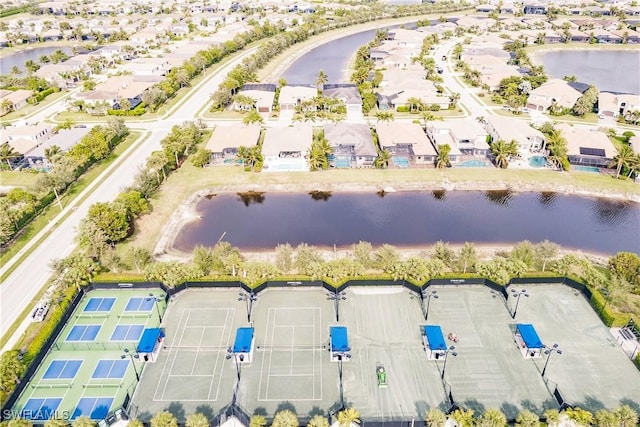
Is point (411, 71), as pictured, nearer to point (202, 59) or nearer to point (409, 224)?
point (202, 59)

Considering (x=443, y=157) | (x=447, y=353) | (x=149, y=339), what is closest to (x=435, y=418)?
(x=447, y=353)

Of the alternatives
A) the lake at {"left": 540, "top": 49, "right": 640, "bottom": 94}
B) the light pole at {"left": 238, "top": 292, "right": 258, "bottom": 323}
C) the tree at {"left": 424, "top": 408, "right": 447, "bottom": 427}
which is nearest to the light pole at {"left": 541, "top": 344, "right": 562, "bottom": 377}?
the tree at {"left": 424, "top": 408, "right": 447, "bottom": 427}

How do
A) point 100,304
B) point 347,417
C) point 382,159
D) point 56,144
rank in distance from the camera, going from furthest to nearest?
point 56,144 < point 382,159 < point 100,304 < point 347,417

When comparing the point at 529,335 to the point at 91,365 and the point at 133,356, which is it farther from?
the point at 91,365

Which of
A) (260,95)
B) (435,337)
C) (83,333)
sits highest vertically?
(260,95)

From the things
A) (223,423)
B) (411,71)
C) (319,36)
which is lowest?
(223,423)

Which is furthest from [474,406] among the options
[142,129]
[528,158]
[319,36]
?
[319,36]

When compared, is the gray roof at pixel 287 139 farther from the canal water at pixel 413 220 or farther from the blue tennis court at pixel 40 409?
the blue tennis court at pixel 40 409
